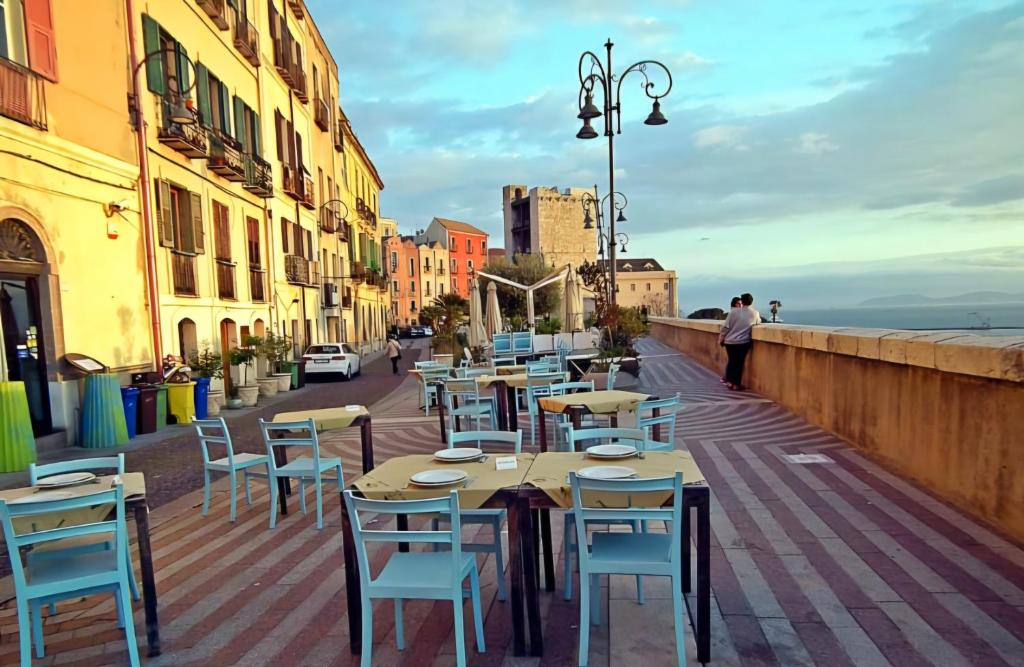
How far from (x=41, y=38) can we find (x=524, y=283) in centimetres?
2906

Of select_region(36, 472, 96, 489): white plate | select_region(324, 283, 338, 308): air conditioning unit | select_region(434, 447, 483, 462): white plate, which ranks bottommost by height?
select_region(36, 472, 96, 489): white plate

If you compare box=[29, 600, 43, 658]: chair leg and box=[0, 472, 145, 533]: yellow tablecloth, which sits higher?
box=[0, 472, 145, 533]: yellow tablecloth

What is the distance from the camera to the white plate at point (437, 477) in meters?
3.00

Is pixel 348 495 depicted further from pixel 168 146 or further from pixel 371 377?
pixel 371 377

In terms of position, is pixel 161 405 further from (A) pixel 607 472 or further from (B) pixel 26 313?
(A) pixel 607 472

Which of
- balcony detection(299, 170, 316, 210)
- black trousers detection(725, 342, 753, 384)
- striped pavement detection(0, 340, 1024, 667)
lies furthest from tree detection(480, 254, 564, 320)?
striped pavement detection(0, 340, 1024, 667)

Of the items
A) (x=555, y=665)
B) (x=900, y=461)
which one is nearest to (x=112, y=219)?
(x=555, y=665)

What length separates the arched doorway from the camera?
325 inches

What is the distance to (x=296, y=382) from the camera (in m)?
17.4

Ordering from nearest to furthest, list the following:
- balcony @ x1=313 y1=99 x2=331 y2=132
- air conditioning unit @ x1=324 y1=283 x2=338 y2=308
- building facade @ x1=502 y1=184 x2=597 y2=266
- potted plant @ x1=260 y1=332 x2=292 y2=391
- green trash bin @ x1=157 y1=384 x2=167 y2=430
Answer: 1. green trash bin @ x1=157 y1=384 x2=167 y2=430
2. potted plant @ x1=260 y1=332 x2=292 y2=391
3. balcony @ x1=313 y1=99 x2=331 y2=132
4. air conditioning unit @ x1=324 y1=283 x2=338 y2=308
5. building facade @ x1=502 y1=184 x2=597 y2=266

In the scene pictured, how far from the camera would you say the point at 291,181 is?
19328mm

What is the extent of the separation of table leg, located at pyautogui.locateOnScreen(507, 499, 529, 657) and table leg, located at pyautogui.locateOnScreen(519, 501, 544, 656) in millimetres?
28

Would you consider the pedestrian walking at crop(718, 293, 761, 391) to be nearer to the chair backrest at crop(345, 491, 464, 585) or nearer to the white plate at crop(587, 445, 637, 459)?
the white plate at crop(587, 445, 637, 459)

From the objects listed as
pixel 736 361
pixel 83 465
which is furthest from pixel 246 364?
pixel 83 465
